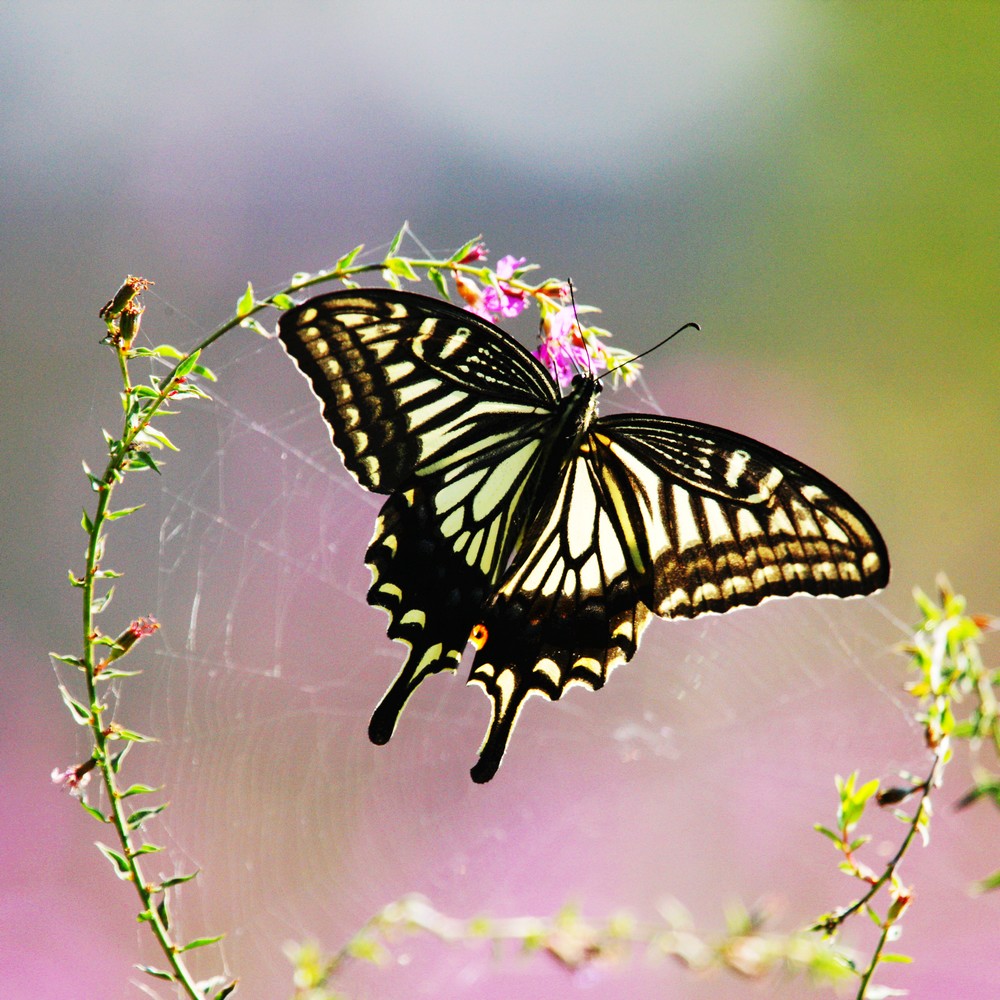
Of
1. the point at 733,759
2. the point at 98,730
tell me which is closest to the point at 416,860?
the point at 733,759

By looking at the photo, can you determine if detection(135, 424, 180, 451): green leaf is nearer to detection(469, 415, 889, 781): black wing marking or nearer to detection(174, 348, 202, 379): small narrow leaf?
detection(174, 348, 202, 379): small narrow leaf

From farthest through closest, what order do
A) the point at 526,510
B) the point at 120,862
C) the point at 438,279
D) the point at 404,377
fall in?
the point at 526,510
the point at 404,377
the point at 438,279
the point at 120,862

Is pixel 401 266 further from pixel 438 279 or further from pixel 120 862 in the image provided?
pixel 120 862

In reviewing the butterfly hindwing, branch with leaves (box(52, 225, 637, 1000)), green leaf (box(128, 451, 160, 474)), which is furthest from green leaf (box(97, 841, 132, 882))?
the butterfly hindwing

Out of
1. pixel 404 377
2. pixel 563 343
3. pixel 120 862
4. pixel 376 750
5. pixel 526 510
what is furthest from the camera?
pixel 376 750

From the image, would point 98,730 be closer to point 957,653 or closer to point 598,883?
→ point 957,653

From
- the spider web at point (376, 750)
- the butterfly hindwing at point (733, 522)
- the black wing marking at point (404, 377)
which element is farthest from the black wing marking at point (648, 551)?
the spider web at point (376, 750)

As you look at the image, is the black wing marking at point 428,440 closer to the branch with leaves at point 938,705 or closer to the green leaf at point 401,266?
the green leaf at point 401,266

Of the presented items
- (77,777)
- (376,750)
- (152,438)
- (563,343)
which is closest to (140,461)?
(152,438)
